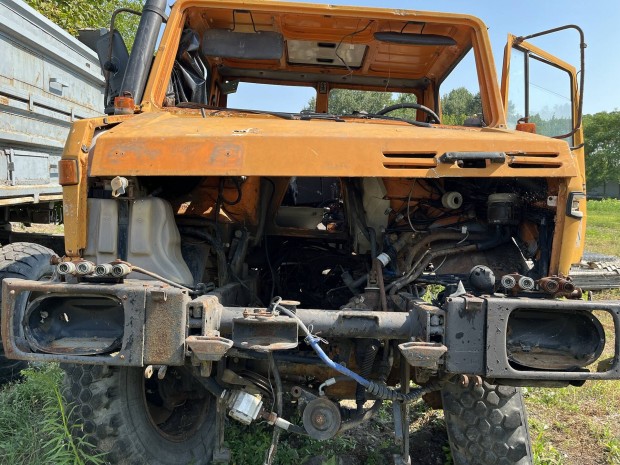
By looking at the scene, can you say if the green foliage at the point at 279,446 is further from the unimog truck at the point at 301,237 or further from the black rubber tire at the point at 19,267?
the black rubber tire at the point at 19,267

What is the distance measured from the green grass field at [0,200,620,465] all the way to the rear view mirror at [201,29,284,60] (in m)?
2.36

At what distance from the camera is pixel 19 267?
3.94 m

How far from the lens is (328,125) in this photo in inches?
107

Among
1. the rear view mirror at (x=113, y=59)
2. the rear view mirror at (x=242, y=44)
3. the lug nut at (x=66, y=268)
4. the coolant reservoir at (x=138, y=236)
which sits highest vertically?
the rear view mirror at (x=242, y=44)

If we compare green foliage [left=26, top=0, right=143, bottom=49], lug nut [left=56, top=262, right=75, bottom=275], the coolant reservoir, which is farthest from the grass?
lug nut [left=56, top=262, right=75, bottom=275]

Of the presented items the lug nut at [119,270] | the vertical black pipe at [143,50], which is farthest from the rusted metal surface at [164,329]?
the vertical black pipe at [143,50]

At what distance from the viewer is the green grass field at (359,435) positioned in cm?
283

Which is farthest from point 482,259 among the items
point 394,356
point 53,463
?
point 53,463

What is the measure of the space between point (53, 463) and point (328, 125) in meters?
2.17

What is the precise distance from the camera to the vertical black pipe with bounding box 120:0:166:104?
10.1 ft

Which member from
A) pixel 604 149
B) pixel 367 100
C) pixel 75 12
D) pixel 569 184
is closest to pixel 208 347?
pixel 569 184

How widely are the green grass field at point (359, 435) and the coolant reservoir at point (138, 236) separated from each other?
0.87m

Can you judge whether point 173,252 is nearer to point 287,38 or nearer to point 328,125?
point 328,125

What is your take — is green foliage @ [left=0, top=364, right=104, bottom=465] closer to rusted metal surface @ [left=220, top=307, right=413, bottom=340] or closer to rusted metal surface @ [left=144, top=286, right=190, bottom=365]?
rusted metal surface @ [left=144, top=286, right=190, bottom=365]
